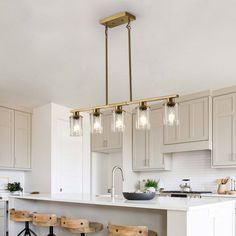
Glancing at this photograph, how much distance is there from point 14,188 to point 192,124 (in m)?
3.43

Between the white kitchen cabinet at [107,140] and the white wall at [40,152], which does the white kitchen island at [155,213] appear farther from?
the white kitchen cabinet at [107,140]

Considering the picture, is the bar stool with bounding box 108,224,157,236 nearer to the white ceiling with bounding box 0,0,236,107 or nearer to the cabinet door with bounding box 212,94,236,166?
the white ceiling with bounding box 0,0,236,107

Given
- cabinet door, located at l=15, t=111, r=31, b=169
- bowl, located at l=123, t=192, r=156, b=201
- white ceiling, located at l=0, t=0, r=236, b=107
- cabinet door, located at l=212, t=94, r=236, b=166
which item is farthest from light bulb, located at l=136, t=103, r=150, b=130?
cabinet door, located at l=15, t=111, r=31, b=169

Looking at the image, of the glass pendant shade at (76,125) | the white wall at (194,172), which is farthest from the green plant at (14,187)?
the glass pendant shade at (76,125)

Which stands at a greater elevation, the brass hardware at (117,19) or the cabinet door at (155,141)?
the brass hardware at (117,19)

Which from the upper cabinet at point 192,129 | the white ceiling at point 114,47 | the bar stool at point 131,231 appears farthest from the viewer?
the upper cabinet at point 192,129

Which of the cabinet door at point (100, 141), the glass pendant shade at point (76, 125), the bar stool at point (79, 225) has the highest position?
the glass pendant shade at point (76, 125)

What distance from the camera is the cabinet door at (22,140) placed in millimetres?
6230

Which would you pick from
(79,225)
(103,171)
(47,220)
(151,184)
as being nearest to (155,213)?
(79,225)

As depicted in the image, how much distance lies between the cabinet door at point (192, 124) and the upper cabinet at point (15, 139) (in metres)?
2.68

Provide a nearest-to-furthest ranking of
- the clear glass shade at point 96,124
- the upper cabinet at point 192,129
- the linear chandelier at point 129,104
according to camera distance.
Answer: the linear chandelier at point 129,104, the clear glass shade at point 96,124, the upper cabinet at point 192,129

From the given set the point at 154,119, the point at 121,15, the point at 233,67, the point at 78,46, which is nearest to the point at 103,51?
the point at 78,46

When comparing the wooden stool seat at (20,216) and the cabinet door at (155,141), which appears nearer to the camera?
the wooden stool seat at (20,216)

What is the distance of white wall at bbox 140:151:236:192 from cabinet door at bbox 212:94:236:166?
37 centimetres
